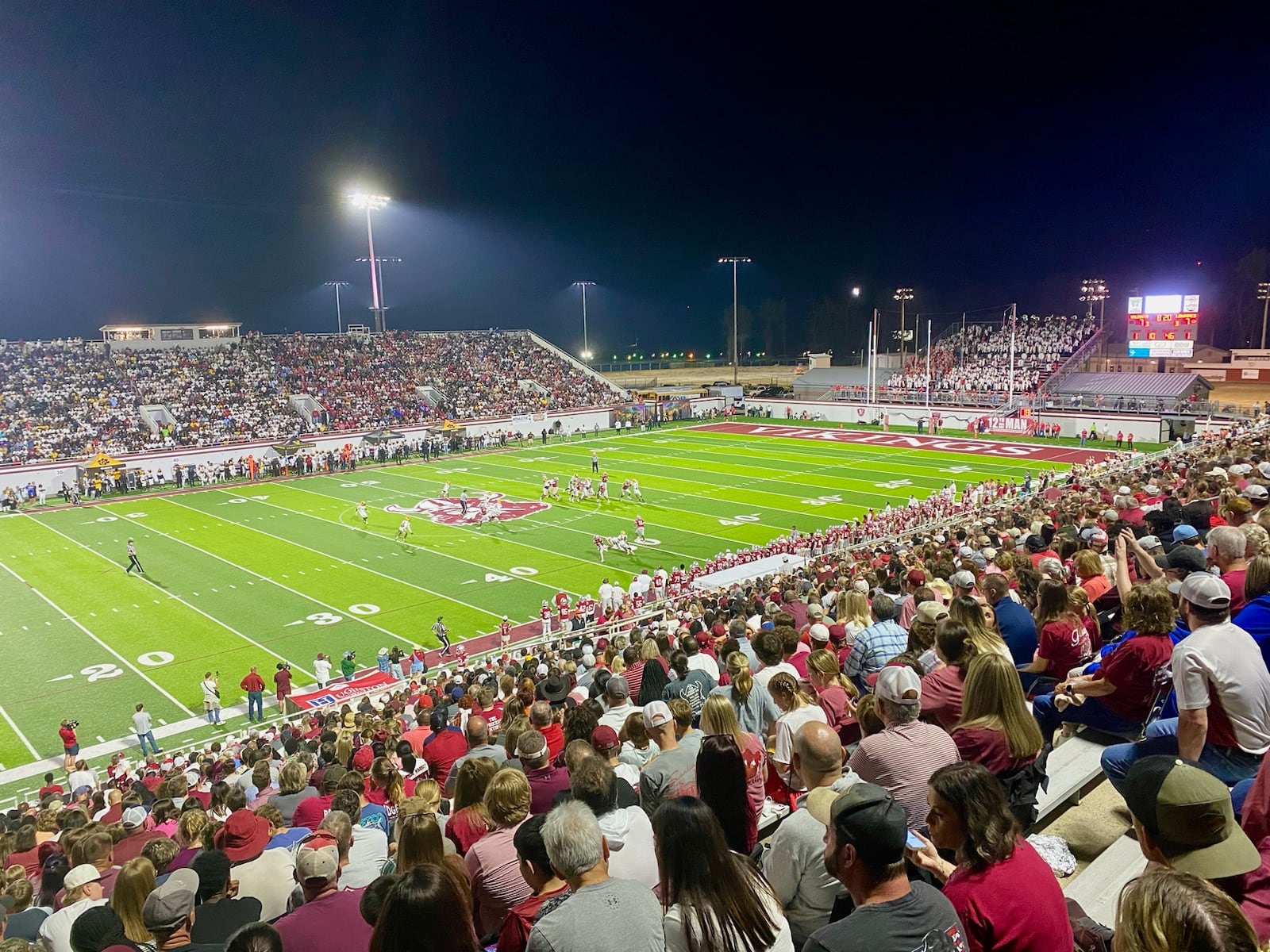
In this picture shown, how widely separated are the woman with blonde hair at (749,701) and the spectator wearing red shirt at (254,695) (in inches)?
537

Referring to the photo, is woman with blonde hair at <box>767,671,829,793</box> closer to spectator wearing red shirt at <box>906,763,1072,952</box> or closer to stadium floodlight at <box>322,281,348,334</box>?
spectator wearing red shirt at <box>906,763,1072,952</box>

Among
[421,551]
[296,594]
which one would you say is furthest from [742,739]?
[421,551]

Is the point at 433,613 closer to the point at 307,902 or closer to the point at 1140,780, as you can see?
the point at 307,902

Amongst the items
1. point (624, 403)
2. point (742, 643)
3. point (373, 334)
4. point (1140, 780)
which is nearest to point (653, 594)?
point (742, 643)

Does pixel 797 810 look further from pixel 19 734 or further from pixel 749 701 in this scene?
pixel 19 734

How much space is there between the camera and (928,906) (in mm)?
2824

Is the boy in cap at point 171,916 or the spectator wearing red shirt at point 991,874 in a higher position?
the spectator wearing red shirt at point 991,874

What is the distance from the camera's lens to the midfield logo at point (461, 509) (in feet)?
111

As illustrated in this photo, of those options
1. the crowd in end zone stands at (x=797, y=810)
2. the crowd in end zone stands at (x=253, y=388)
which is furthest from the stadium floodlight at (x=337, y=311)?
the crowd in end zone stands at (x=797, y=810)

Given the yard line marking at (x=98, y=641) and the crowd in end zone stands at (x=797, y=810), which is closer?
the crowd in end zone stands at (x=797, y=810)

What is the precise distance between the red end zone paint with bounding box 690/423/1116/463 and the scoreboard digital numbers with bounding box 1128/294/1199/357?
13328mm

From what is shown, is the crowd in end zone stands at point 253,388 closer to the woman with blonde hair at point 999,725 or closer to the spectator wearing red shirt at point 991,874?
the woman with blonde hair at point 999,725

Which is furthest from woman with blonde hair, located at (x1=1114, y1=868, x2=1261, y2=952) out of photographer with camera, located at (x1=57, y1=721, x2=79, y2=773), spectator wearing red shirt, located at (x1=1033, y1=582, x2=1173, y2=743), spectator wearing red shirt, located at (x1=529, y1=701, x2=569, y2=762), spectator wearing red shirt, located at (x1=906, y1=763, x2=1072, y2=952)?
photographer with camera, located at (x1=57, y1=721, x2=79, y2=773)

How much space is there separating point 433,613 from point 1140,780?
70.4ft
